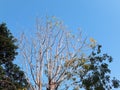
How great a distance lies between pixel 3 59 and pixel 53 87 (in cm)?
546

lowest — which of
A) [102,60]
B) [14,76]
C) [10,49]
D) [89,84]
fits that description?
[89,84]

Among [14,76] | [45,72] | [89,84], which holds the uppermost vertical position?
[14,76]

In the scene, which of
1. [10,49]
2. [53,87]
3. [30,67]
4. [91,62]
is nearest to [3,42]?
[10,49]

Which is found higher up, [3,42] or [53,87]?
[3,42]

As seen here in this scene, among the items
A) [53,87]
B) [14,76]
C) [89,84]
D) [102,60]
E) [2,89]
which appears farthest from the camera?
[14,76]

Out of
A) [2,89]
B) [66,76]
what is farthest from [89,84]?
[2,89]

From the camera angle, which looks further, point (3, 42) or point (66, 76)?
point (3, 42)

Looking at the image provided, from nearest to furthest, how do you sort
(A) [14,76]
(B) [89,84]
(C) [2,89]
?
(B) [89,84]
(C) [2,89]
(A) [14,76]

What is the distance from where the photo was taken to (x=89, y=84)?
13664 mm

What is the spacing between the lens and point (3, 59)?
67.9 feet

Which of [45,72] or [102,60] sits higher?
[45,72]

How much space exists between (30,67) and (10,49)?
414cm

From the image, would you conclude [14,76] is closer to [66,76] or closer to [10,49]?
[10,49]

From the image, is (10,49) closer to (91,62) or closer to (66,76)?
(66,76)
